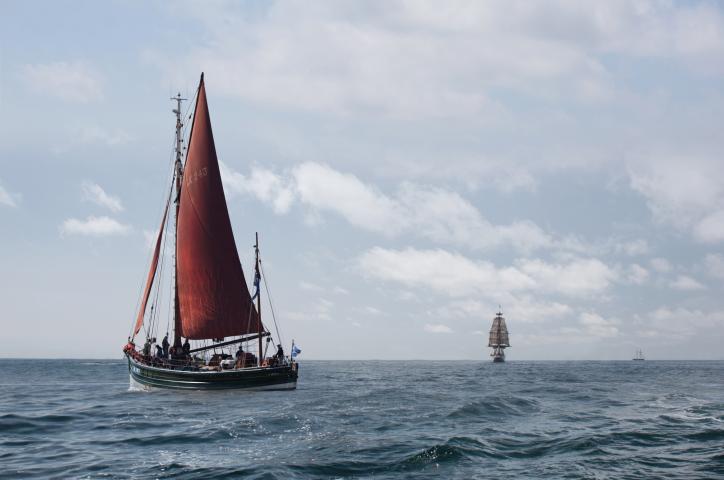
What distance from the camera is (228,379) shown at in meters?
45.8

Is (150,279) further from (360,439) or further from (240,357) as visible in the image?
(360,439)

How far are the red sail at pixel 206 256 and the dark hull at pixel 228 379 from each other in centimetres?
371

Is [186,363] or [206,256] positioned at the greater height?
[206,256]

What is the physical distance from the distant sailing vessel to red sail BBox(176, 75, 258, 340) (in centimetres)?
14029

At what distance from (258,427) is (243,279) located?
2320cm

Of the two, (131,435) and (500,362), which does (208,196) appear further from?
(500,362)

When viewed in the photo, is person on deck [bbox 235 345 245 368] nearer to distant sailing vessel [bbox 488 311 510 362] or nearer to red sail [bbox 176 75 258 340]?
red sail [bbox 176 75 258 340]

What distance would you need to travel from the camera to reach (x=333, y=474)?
60.5 ft

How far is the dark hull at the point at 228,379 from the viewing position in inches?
1804

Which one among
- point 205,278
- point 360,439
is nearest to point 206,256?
point 205,278

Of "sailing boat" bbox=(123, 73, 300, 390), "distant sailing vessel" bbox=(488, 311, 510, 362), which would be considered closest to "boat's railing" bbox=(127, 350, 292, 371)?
"sailing boat" bbox=(123, 73, 300, 390)

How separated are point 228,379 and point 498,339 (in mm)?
144155

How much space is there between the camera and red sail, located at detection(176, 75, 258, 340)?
162 feet

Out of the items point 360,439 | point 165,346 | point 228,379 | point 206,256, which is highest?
point 206,256
